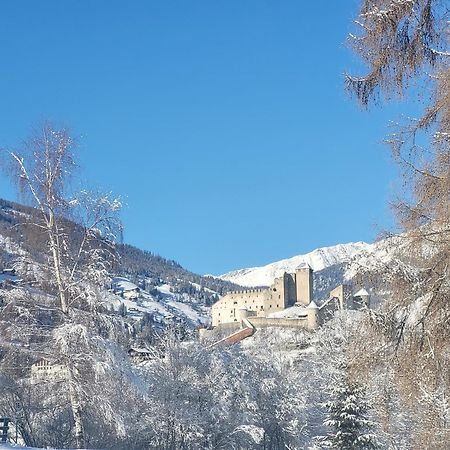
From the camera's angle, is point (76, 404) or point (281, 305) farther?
point (281, 305)

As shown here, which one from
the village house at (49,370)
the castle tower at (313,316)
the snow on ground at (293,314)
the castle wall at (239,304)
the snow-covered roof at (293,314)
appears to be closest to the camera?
the village house at (49,370)

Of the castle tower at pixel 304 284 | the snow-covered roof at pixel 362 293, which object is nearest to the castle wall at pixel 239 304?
the castle tower at pixel 304 284

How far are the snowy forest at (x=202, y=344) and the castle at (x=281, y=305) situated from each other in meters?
67.4

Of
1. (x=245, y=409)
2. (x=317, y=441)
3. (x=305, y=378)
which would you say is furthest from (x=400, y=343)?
(x=305, y=378)

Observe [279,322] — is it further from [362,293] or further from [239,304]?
[362,293]

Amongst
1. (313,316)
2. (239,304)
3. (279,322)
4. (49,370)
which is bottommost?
(49,370)

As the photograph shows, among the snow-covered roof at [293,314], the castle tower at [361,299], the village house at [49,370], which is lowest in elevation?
the village house at [49,370]

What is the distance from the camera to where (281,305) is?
5468 inches

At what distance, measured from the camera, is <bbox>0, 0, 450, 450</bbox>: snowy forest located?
26.3 ft

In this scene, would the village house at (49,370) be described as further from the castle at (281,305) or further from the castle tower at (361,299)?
the castle at (281,305)

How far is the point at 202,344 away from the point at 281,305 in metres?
101

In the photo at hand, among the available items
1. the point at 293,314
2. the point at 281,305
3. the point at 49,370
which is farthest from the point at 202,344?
the point at 281,305

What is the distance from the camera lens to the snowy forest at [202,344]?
802 cm

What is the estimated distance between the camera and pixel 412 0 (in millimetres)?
7648
